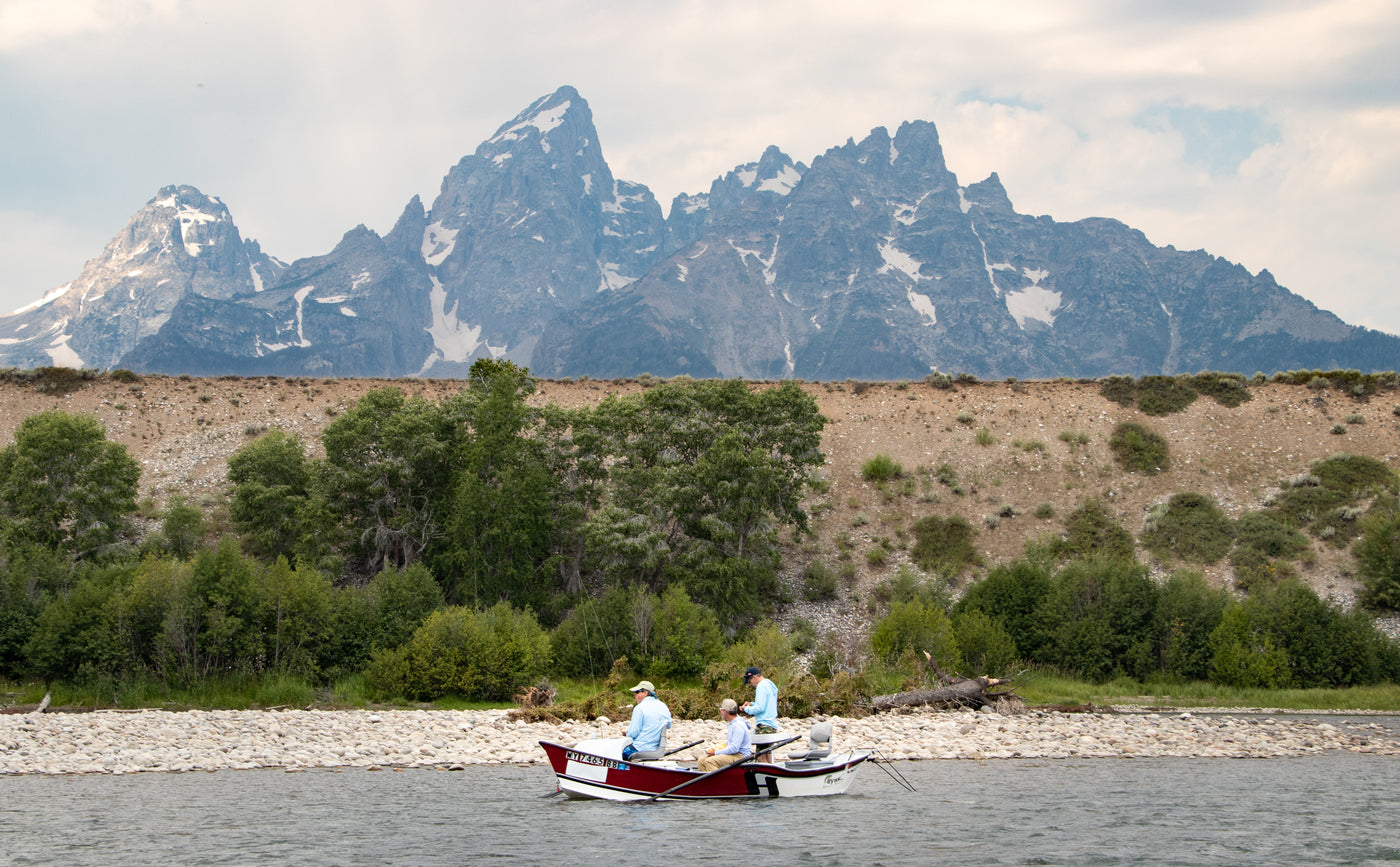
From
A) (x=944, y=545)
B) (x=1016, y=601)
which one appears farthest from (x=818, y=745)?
(x=944, y=545)

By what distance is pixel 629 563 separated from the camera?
164 feet

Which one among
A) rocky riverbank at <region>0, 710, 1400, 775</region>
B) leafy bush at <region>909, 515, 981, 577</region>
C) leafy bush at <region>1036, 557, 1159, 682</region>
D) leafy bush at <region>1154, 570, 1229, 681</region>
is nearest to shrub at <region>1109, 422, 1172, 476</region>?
leafy bush at <region>909, 515, 981, 577</region>

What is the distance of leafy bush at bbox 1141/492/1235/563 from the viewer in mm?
59969

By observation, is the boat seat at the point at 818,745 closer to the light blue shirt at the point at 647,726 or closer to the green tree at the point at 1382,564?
the light blue shirt at the point at 647,726

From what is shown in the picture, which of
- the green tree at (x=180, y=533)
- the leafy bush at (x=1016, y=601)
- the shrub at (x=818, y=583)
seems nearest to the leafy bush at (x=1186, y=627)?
the leafy bush at (x=1016, y=601)

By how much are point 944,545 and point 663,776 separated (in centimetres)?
4248

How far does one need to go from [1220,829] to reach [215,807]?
22191 millimetres

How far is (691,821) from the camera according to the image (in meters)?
22.6

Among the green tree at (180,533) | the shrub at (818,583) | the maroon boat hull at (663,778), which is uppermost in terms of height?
the green tree at (180,533)

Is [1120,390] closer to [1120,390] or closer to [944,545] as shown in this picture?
[1120,390]

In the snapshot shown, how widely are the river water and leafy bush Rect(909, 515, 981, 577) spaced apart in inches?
1258

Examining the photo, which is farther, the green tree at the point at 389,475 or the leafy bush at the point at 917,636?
the green tree at the point at 389,475

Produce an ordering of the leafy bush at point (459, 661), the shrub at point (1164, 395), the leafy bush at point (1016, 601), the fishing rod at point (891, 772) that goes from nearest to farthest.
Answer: the fishing rod at point (891, 772), the leafy bush at point (459, 661), the leafy bush at point (1016, 601), the shrub at point (1164, 395)

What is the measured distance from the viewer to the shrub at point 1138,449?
68875mm
